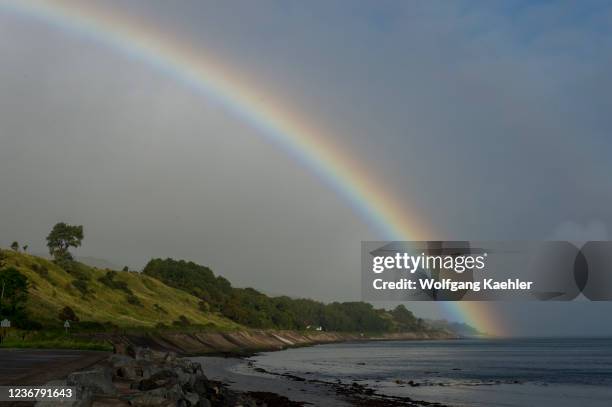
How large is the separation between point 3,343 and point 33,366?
28311 millimetres

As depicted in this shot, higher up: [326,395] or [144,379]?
[144,379]

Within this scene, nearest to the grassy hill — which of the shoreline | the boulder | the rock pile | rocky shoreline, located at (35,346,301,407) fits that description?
the shoreline

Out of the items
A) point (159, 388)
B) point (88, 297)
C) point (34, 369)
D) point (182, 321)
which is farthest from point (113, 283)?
point (159, 388)

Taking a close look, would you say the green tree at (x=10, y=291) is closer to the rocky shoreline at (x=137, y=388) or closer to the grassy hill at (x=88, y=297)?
the grassy hill at (x=88, y=297)

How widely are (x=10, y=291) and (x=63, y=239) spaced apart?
3977 inches

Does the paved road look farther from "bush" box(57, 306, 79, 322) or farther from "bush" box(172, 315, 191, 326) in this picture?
"bush" box(172, 315, 191, 326)

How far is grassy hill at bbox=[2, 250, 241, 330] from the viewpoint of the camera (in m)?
116

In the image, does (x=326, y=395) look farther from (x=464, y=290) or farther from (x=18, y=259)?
(x=18, y=259)

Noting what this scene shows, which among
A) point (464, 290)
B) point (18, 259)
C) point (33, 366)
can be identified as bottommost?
point (33, 366)

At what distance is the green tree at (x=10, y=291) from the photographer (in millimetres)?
90875

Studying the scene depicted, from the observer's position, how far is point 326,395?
52.5 meters

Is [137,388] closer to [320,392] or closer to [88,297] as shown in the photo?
[320,392]

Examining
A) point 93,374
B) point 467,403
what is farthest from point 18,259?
point 93,374

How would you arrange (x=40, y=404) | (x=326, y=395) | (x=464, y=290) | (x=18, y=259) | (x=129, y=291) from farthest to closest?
(x=129, y=291)
(x=18, y=259)
(x=464, y=290)
(x=326, y=395)
(x=40, y=404)
